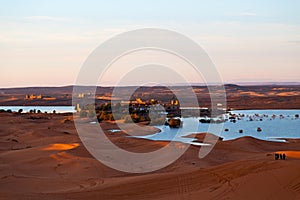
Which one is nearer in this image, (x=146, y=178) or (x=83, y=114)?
(x=146, y=178)

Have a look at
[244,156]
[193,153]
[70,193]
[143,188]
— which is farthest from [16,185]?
[244,156]

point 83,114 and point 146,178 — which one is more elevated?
point 83,114

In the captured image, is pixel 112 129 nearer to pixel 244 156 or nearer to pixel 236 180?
pixel 244 156

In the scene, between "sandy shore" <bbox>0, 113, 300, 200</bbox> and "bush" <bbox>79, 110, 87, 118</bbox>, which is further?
"bush" <bbox>79, 110, 87, 118</bbox>

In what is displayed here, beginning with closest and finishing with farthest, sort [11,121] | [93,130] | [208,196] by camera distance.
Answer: [208,196], [93,130], [11,121]

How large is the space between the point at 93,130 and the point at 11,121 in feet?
24.1

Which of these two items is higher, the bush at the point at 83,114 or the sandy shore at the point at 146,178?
the bush at the point at 83,114

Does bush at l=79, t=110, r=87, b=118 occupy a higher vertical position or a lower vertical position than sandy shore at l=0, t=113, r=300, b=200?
higher

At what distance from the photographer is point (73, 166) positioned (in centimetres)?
1284

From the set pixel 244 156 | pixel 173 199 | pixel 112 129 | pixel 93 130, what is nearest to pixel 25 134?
pixel 93 130

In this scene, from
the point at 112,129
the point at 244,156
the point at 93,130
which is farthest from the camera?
the point at 112,129

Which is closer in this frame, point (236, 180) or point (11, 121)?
point (236, 180)

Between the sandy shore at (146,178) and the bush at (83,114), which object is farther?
the bush at (83,114)

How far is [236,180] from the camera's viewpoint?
851 cm
